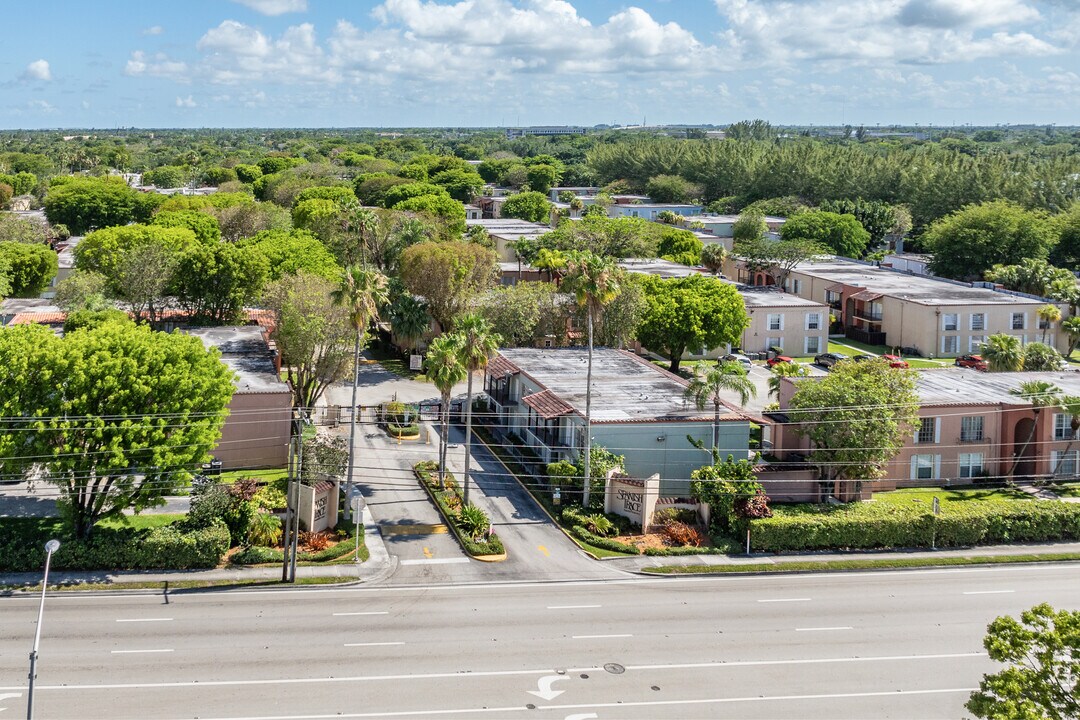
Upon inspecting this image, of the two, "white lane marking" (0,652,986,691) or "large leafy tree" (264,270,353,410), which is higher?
"large leafy tree" (264,270,353,410)

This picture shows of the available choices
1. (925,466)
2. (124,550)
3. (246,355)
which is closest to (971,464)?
(925,466)

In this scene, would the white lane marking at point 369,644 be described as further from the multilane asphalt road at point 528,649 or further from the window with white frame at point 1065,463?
the window with white frame at point 1065,463

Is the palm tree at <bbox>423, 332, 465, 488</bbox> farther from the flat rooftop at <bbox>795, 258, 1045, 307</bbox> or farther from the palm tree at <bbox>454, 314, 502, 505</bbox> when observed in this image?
the flat rooftop at <bbox>795, 258, 1045, 307</bbox>

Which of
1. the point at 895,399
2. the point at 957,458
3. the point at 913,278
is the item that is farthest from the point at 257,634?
the point at 913,278

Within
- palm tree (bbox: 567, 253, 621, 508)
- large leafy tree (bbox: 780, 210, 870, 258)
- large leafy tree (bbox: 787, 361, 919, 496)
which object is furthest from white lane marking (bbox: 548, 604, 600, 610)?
large leafy tree (bbox: 780, 210, 870, 258)

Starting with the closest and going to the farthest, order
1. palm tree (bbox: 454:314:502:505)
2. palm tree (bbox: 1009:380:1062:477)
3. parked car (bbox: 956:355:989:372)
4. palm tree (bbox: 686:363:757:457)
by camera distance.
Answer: palm tree (bbox: 454:314:502:505) → palm tree (bbox: 686:363:757:457) → palm tree (bbox: 1009:380:1062:477) → parked car (bbox: 956:355:989:372)

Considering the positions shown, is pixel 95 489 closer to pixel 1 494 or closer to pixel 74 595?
pixel 74 595
